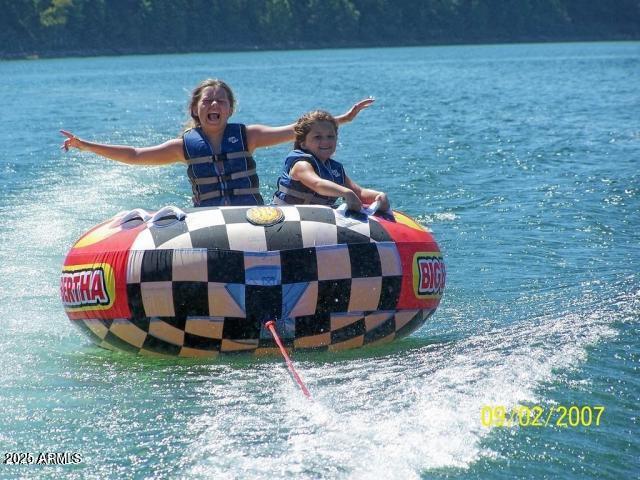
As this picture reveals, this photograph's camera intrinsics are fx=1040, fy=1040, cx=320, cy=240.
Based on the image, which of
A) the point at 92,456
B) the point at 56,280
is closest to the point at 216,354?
the point at 92,456

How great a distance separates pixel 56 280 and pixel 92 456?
3407mm

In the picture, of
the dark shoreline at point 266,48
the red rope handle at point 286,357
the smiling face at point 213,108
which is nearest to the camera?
the red rope handle at point 286,357

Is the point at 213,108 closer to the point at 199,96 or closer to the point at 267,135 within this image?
the point at 199,96

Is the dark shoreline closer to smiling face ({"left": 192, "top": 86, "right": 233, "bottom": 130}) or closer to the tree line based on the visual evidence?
the tree line

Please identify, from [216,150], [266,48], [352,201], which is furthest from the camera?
[266,48]

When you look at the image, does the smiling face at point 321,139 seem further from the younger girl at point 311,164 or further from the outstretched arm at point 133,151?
the outstretched arm at point 133,151

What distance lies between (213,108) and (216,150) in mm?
248

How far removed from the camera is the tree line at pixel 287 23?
6725 centimetres

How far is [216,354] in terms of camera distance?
537 centimetres
